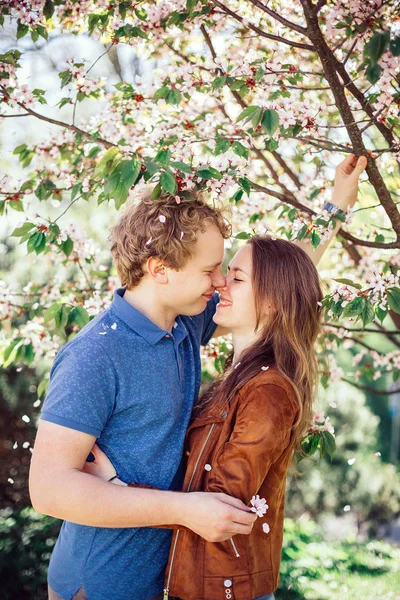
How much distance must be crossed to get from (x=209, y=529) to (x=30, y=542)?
8.68 feet

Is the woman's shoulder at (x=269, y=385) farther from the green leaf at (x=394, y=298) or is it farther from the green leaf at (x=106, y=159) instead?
the green leaf at (x=106, y=159)

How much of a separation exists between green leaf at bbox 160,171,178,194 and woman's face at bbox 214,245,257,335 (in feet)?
1.80

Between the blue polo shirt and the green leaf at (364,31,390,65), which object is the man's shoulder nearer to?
the blue polo shirt

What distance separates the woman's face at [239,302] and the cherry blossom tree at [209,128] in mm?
280

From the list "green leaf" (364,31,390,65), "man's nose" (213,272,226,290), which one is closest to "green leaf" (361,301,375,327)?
"man's nose" (213,272,226,290)

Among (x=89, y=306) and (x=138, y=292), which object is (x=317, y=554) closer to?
(x=89, y=306)

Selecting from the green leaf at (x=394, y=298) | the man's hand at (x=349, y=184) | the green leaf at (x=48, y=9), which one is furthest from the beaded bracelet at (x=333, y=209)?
the green leaf at (x=48, y=9)

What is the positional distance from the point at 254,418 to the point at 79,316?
1.06 metres

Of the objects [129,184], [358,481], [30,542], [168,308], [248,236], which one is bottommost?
[358,481]

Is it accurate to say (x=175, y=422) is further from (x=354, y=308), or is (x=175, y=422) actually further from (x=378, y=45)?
(x=378, y=45)

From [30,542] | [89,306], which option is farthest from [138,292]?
[30,542]

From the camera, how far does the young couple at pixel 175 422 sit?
73.5 inches

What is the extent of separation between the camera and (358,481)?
8383 mm

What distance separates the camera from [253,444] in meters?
1.98
